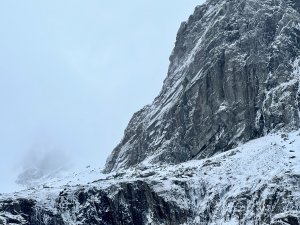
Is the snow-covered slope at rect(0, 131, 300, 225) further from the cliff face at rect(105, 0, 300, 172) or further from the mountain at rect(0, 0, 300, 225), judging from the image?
the cliff face at rect(105, 0, 300, 172)

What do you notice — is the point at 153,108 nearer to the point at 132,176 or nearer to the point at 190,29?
the point at 190,29

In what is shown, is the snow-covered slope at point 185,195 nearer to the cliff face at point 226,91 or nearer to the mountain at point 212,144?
the mountain at point 212,144

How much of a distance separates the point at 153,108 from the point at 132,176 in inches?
1177

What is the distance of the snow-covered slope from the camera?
300 ft

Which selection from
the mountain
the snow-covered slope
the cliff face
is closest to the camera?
the snow-covered slope

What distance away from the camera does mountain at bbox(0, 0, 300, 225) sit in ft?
310

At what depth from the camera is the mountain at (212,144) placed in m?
94.4

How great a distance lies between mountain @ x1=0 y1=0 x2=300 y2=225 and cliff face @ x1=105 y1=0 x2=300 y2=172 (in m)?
0.18

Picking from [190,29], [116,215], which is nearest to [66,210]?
[116,215]

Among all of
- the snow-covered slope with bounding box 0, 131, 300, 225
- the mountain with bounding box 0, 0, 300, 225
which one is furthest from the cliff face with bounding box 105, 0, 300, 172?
the snow-covered slope with bounding box 0, 131, 300, 225

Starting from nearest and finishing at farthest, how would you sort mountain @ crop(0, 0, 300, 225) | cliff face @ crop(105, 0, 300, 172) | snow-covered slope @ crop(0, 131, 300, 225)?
snow-covered slope @ crop(0, 131, 300, 225), mountain @ crop(0, 0, 300, 225), cliff face @ crop(105, 0, 300, 172)

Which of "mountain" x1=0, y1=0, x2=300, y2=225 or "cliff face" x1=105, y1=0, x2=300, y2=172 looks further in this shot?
"cliff face" x1=105, y1=0, x2=300, y2=172

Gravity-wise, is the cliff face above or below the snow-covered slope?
above

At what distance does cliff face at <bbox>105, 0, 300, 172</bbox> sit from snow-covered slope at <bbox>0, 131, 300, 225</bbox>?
1078cm
